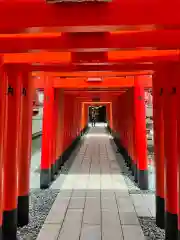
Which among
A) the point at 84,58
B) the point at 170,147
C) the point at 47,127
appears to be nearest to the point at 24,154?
the point at 84,58

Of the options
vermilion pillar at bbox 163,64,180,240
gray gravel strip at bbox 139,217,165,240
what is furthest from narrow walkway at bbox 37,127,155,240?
vermilion pillar at bbox 163,64,180,240

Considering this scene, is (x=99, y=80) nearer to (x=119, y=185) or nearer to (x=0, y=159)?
(x=119, y=185)

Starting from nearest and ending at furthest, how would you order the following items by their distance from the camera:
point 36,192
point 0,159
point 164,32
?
point 164,32, point 0,159, point 36,192

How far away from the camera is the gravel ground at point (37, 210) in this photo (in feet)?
11.4

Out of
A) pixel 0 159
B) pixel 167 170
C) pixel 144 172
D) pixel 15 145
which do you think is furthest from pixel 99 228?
pixel 144 172

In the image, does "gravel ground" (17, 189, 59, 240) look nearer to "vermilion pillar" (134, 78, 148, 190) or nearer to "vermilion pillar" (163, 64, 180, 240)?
"vermilion pillar" (163, 64, 180, 240)

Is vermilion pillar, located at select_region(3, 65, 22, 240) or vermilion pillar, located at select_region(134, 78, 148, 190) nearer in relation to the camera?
vermilion pillar, located at select_region(3, 65, 22, 240)

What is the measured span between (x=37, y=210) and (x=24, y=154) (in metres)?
1.17

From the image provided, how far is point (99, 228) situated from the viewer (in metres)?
3.62

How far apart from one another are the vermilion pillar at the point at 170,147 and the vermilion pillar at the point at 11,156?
5.73ft

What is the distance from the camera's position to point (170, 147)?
9.62ft

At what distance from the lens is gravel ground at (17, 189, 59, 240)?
11.4 ft

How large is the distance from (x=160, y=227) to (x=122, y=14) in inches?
122

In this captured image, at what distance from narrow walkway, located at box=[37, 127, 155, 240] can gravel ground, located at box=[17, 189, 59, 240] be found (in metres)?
0.09
